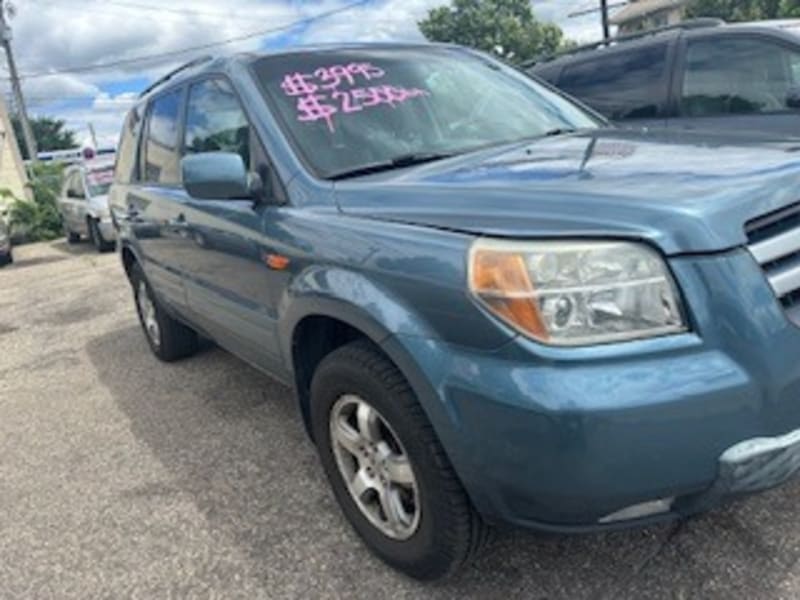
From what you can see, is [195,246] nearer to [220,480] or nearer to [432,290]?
[220,480]

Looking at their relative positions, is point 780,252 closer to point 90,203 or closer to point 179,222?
point 179,222

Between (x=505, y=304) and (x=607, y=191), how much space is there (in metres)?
0.42

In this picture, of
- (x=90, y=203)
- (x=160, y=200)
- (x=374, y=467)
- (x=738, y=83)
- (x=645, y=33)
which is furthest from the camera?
(x=90, y=203)

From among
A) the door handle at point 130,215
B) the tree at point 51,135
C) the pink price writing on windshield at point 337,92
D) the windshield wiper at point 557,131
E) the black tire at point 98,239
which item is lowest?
the tree at point 51,135

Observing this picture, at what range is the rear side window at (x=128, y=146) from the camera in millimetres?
5195

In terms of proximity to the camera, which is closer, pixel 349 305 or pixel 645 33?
pixel 349 305

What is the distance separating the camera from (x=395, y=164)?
2924 millimetres

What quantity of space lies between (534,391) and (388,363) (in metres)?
0.58

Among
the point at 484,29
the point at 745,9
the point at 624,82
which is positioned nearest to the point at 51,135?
the point at 484,29

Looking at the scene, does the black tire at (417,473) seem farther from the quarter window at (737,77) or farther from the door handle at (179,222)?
the quarter window at (737,77)

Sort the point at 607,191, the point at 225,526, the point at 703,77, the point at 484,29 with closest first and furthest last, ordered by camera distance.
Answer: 1. the point at 607,191
2. the point at 225,526
3. the point at 703,77
4. the point at 484,29

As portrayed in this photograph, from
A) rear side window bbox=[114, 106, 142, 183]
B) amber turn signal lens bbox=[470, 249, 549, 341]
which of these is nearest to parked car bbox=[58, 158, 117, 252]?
rear side window bbox=[114, 106, 142, 183]

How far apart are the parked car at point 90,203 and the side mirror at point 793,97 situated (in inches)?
404

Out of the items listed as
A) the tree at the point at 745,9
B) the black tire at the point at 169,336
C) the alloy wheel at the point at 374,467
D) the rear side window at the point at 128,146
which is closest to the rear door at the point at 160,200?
the rear side window at the point at 128,146
